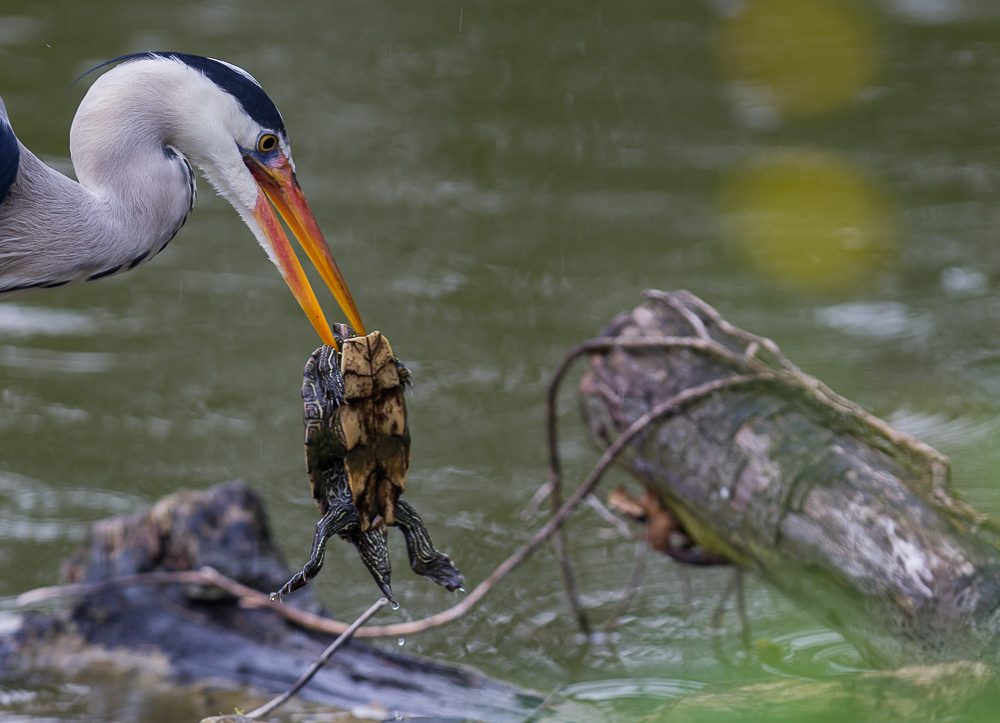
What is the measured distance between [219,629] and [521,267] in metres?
3.64

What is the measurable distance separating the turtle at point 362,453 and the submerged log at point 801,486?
0.98 metres

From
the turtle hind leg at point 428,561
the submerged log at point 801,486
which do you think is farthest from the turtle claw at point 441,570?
the submerged log at point 801,486

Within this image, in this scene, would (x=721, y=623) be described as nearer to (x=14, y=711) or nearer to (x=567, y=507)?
(x=567, y=507)

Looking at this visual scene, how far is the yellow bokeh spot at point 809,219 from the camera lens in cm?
655

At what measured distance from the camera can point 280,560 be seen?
3.45 meters

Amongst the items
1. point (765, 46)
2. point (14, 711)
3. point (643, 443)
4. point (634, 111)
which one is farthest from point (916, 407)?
point (765, 46)

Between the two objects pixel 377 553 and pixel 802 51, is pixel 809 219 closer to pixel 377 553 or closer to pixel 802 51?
pixel 802 51

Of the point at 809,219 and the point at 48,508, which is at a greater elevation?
the point at 809,219

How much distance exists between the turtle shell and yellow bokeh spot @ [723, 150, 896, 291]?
4579 millimetres

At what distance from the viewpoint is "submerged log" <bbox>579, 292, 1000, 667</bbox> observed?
2504 mm

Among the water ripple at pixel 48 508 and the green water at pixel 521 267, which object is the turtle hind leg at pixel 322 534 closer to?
the green water at pixel 521 267

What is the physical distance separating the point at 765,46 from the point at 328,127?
430 centimetres

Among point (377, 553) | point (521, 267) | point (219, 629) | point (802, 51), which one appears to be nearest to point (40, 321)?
point (521, 267)

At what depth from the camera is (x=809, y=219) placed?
24.2ft
